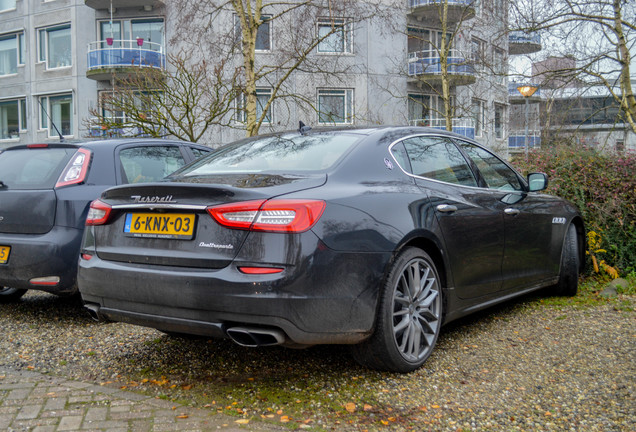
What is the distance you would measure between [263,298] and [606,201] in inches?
196

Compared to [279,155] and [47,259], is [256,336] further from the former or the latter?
[47,259]

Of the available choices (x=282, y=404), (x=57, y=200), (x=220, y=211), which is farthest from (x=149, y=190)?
(x=57, y=200)

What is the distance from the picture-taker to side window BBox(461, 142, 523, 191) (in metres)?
4.70

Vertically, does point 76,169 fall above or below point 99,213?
above

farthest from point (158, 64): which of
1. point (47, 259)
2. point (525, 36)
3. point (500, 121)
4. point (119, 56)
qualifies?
point (47, 259)

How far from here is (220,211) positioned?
3.00 m

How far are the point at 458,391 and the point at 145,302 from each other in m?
1.76

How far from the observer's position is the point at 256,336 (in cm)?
296

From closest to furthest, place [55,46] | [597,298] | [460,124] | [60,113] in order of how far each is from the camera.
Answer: [597,298], [60,113], [55,46], [460,124]

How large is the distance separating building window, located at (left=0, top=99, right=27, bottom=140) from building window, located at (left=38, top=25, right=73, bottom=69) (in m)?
2.59

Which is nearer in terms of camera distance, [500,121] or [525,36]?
[525,36]

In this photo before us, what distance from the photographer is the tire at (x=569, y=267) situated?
5.61 meters

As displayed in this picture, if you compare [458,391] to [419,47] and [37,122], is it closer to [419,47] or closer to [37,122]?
[419,47]

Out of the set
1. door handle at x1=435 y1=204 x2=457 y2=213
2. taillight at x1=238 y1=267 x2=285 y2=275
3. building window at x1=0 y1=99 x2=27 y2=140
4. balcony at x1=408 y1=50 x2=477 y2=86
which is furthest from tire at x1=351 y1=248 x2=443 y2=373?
building window at x1=0 y1=99 x2=27 y2=140
